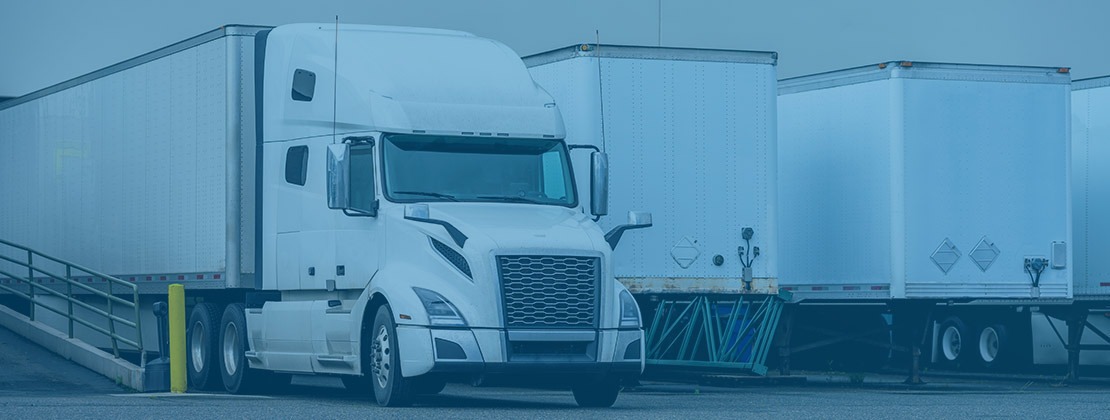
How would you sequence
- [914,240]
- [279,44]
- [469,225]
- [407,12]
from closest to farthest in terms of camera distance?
[469,225] → [279,44] → [914,240] → [407,12]

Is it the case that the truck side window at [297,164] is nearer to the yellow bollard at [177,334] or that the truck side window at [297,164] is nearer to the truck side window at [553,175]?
the yellow bollard at [177,334]

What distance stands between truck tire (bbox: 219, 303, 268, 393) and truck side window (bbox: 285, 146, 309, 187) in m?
1.90

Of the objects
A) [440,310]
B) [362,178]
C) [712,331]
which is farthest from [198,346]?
[712,331]

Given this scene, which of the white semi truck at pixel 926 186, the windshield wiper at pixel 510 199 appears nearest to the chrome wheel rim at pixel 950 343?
the white semi truck at pixel 926 186

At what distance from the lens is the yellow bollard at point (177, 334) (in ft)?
62.4

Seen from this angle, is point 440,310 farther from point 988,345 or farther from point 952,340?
point 952,340

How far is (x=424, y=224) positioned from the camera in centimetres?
1647

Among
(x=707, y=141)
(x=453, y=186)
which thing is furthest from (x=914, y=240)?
(x=453, y=186)

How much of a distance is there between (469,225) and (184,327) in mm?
4088

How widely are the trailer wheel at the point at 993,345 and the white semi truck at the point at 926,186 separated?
3.31 metres

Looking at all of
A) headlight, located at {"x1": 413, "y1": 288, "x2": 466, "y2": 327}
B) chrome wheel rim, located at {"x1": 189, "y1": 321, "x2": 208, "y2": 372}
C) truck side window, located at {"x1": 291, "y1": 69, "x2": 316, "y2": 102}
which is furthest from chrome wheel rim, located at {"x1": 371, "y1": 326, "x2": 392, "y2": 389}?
chrome wheel rim, located at {"x1": 189, "y1": 321, "x2": 208, "y2": 372}

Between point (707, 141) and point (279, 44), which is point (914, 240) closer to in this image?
point (707, 141)

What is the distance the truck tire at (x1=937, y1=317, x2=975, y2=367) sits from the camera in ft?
93.0

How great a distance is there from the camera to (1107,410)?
55.5 feet
